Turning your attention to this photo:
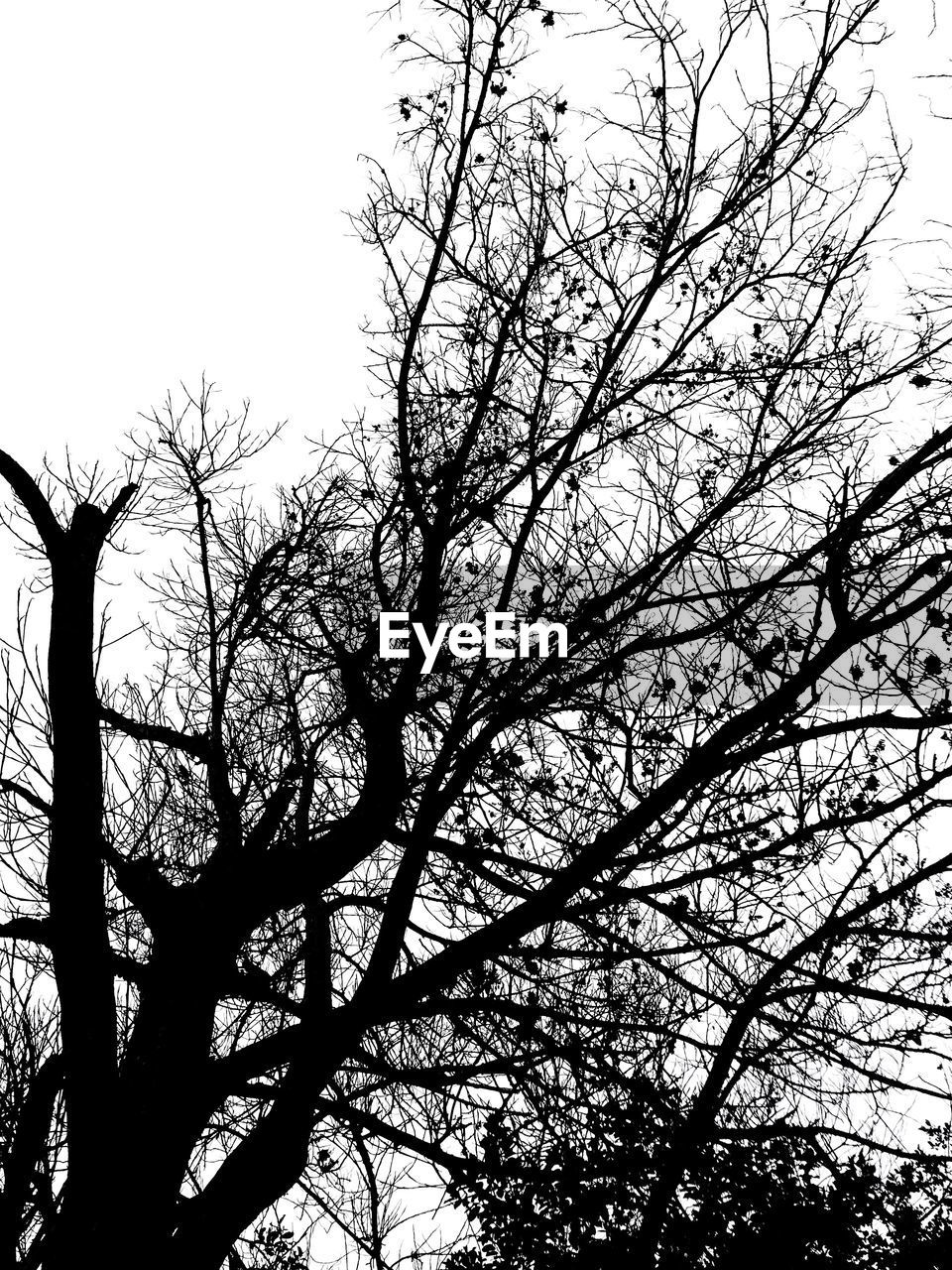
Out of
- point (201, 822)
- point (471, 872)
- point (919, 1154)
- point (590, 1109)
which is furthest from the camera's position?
point (201, 822)

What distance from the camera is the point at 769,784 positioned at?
15.8ft

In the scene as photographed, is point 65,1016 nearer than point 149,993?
Yes

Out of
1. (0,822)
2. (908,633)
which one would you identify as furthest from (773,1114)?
(0,822)

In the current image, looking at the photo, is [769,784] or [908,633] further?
[769,784]

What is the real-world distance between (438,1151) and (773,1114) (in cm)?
172

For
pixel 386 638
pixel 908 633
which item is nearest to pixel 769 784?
pixel 908 633

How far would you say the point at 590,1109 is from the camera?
4758 millimetres

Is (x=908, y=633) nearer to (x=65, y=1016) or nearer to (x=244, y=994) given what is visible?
(x=65, y=1016)

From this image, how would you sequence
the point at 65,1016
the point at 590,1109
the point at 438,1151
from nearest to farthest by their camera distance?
the point at 65,1016
the point at 590,1109
the point at 438,1151

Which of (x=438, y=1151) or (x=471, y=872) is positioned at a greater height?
(x=471, y=872)

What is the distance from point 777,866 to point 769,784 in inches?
17.5

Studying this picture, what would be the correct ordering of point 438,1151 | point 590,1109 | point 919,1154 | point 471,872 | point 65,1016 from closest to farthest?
point 65,1016, point 919,1154, point 590,1109, point 438,1151, point 471,872

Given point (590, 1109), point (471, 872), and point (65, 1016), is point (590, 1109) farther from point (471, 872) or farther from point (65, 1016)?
point (65, 1016)

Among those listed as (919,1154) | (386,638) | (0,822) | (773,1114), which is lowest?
(919,1154)
